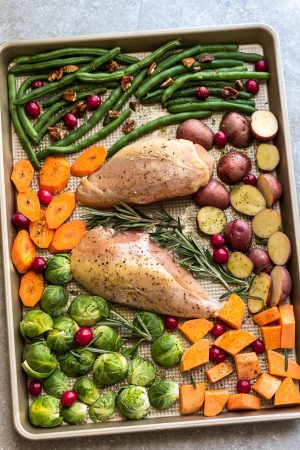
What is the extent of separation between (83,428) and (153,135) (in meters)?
1.51

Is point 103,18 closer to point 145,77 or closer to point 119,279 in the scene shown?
point 145,77

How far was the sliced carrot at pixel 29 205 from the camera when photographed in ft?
11.7

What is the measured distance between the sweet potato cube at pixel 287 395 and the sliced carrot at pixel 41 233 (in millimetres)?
1369

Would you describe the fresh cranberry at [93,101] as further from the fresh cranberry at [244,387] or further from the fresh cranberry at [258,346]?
the fresh cranberry at [244,387]

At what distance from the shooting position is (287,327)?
3492mm

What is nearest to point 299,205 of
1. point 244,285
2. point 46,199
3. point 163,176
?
point 244,285

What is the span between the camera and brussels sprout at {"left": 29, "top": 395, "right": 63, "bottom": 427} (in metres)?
3.38

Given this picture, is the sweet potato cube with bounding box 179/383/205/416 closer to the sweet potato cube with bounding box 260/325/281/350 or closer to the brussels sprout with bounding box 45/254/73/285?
the sweet potato cube with bounding box 260/325/281/350

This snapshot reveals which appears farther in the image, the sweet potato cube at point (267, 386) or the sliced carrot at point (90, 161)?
the sliced carrot at point (90, 161)

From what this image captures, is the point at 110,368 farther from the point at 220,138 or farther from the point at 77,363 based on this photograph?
→ the point at 220,138

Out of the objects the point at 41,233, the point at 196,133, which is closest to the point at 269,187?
the point at 196,133

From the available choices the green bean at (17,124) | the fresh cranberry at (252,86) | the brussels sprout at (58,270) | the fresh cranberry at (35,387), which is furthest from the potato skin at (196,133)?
the fresh cranberry at (35,387)

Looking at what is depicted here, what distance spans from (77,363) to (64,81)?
1.43 meters

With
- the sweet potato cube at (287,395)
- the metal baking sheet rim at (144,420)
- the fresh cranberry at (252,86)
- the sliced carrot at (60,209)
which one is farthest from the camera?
the fresh cranberry at (252,86)
